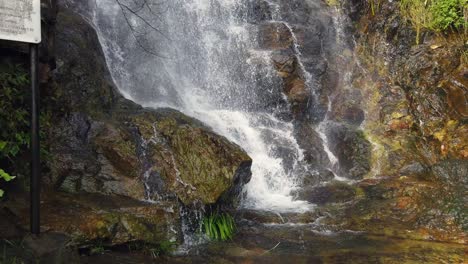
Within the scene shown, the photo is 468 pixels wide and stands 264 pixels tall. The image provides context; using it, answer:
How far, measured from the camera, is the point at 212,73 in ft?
38.4

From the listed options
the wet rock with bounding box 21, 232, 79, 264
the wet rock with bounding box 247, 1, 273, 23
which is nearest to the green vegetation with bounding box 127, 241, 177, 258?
the wet rock with bounding box 21, 232, 79, 264

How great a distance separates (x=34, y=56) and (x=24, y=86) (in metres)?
1.35

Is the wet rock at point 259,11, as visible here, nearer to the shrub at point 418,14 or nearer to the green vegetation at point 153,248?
the shrub at point 418,14

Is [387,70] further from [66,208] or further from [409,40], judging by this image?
[66,208]

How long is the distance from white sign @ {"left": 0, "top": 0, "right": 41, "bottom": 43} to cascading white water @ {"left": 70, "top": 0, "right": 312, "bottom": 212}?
5.50 meters

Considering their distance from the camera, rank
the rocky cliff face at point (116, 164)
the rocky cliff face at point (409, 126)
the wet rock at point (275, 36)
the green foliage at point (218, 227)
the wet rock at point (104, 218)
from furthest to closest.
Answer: the wet rock at point (275, 36), the rocky cliff face at point (409, 126), the green foliage at point (218, 227), the rocky cliff face at point (116, 164), the wet rock at point (104, 218)

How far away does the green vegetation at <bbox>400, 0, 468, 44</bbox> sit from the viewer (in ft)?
33.8

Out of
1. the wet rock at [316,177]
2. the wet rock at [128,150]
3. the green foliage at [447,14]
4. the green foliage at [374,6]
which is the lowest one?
the wet rock at [316,177]

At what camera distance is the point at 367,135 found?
34.4 ft

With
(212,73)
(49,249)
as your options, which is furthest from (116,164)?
(212,73)

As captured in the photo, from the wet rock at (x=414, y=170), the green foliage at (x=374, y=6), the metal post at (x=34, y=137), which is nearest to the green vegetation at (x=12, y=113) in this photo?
the metal post at (x=34, y=137)

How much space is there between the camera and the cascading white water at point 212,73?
9.52 meters

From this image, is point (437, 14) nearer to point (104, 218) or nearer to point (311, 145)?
point (311, 145)

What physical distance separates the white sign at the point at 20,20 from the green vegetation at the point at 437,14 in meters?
9.95
